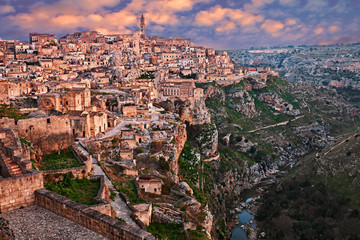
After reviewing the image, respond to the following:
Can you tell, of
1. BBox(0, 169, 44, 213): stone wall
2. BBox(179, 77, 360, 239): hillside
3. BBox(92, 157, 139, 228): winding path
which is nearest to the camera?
BBox(0, 169, 44, 213): stone wall

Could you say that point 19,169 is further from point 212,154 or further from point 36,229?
point 212,154

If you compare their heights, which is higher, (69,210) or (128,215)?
(69,210)

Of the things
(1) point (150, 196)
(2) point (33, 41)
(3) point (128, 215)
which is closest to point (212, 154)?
(1) point (150, 196)

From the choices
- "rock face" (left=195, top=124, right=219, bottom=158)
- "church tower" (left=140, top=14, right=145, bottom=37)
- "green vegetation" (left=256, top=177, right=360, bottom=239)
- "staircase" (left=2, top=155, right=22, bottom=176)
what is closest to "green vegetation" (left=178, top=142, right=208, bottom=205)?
"rock face" (left=195, top=124, right=219, bottom=158)

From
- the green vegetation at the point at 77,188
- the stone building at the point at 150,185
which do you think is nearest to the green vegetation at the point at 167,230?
the green vegetation at the point at 77,188

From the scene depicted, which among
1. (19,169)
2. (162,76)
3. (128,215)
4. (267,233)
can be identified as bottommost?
(267,233)

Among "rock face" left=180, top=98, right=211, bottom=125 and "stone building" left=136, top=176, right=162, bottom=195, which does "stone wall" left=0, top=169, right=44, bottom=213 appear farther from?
"rock face" left=180, top=98, right=211, bottom=125

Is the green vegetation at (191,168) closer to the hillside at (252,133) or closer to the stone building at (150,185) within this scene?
the hillside at (252,133)
